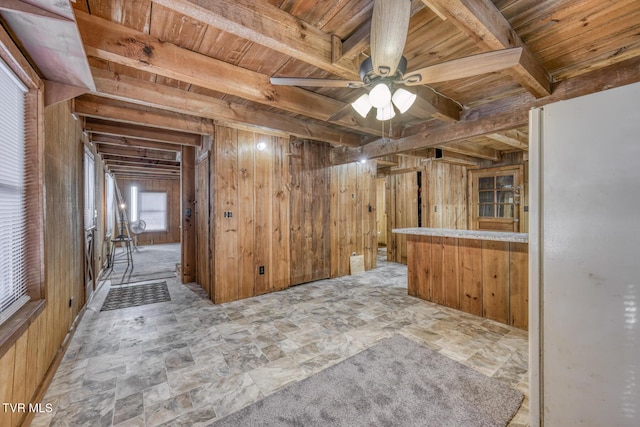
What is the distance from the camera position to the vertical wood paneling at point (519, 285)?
111 inches

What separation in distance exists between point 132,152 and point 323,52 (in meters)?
5.37

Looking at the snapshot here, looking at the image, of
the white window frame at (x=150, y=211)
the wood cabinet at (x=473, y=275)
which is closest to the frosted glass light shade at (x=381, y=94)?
the wood cabinet at (x=473, y=275)

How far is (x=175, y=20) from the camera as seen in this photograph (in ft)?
5.87

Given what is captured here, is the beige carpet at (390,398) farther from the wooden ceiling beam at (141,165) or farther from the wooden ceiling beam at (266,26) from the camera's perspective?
the wooden ceiling beam at (141,165)

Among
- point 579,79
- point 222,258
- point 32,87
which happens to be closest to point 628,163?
point 579,79

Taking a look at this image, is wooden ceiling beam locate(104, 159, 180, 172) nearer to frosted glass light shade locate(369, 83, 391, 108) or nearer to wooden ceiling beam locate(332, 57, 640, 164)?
wooden ceiling beam locate(332, 57, 640, 164)

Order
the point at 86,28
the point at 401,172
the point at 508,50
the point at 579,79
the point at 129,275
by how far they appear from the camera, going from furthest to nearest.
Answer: the point at 401,172 < the point at 129,275 < the point at 579,79 < the point at 86,28 < the point at 508,50

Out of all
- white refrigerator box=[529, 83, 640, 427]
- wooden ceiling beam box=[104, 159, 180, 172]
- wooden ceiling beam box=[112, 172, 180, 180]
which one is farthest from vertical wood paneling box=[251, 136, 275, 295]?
wooden ceiling beam box=[112, 172, 180, 180]

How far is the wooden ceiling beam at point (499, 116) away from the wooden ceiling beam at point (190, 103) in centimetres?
116

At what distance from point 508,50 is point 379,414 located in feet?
7.46

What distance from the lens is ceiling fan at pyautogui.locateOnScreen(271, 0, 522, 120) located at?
4.20ft

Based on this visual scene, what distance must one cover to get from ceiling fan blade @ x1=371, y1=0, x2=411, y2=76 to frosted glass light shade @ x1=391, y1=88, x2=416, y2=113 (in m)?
0.37

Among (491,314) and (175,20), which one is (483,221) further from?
(175,20)

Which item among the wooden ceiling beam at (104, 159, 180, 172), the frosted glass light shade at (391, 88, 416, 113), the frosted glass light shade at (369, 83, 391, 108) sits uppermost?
the wooden ceiling beam at (104, 159, 180, 172)
